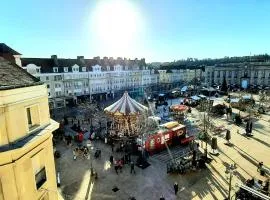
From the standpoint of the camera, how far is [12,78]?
27.5 ft

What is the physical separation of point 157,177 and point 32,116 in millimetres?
13616

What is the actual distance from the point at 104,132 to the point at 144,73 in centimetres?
4280

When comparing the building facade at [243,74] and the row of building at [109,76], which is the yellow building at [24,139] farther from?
the building facade at [243,74]

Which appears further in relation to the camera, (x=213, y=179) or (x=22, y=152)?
(x=213, y=179)

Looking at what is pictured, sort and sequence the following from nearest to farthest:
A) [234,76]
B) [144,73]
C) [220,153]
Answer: [220,153] → [144,73] → [234,76]

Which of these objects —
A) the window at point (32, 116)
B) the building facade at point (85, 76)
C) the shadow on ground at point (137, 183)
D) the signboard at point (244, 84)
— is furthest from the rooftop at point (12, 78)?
the signboard at point (244, 84)

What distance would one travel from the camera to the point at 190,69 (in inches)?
3789

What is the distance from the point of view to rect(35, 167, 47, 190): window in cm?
905

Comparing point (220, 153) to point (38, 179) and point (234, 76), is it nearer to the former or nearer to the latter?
point (38, 179)

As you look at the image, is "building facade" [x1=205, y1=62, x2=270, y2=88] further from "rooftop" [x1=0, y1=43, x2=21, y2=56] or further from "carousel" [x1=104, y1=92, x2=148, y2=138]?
"rooftop" [x1=0, y1=43, x2=21, y2=56]

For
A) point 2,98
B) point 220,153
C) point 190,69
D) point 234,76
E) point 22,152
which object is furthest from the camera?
point 190,69

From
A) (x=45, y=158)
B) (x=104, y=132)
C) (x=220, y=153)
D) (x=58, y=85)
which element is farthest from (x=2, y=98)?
(x=58, y=85)

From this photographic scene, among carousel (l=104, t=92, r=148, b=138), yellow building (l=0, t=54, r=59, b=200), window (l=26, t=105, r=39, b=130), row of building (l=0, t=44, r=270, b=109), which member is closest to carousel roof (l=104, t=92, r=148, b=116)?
carousel (l=104, t=92, r=148, b=138)

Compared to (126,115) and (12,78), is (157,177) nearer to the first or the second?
(126,115)
